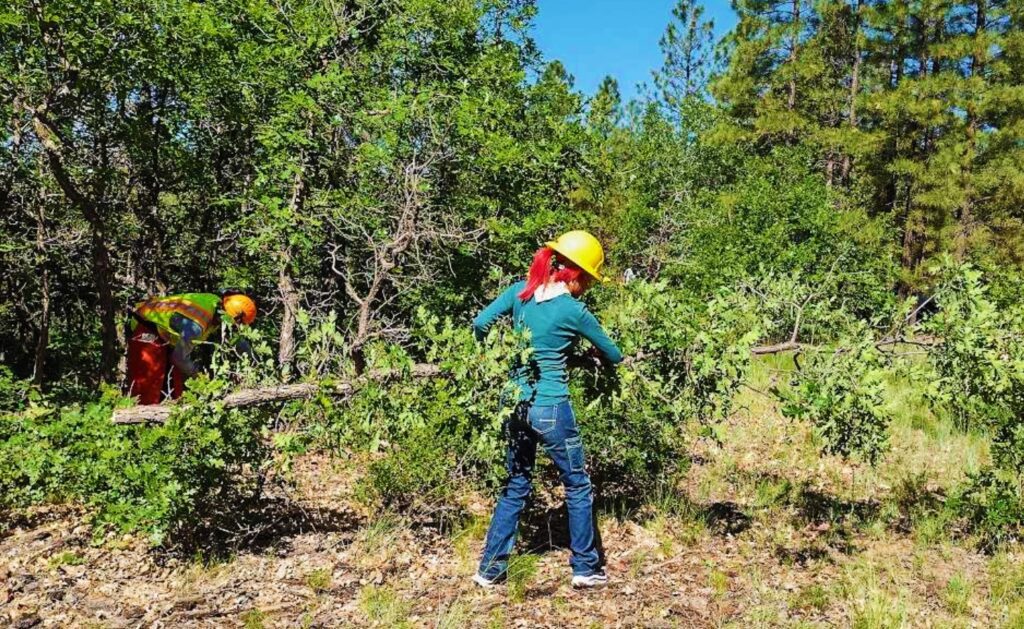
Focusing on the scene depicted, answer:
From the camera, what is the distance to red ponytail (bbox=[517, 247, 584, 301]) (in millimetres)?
3814

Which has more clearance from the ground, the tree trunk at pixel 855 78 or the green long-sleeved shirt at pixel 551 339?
the tree trunk at pixel 855 78

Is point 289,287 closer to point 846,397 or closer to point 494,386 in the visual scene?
point 494,386

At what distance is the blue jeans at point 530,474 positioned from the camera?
12.6 ft

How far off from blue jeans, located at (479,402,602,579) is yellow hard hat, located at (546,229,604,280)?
73 centimetres

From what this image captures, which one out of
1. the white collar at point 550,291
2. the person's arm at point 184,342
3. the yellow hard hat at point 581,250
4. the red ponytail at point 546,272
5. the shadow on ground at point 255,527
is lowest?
the shadow on ground at point 255,527

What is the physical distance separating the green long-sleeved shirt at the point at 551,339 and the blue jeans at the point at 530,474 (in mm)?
93

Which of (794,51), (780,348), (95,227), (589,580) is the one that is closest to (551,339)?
(589,580)

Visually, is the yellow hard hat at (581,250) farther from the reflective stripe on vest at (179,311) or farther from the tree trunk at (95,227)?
the tree trunk at (95,227)

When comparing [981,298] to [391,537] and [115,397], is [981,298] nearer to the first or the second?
[391,537]

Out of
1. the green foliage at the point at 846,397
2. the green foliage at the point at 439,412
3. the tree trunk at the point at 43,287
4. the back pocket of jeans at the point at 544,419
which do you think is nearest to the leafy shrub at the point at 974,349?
the green foliage at the point at 846,397

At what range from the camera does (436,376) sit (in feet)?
14.6

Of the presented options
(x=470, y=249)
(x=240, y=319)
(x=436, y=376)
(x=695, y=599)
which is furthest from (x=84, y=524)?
Result: (x=695, y=599)

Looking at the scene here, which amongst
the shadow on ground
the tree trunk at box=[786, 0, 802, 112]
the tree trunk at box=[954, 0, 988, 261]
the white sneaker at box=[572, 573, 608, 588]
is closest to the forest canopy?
the shadow on ground

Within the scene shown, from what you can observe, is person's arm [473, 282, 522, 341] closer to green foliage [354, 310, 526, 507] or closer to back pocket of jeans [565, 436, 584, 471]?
green foliage [354, 310, 526, 507]
